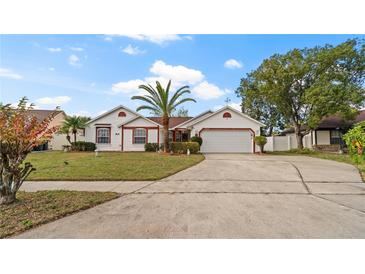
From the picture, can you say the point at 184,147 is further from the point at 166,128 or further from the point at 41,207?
the point at 41,207

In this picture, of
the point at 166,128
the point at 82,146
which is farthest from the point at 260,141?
the point at 82,146

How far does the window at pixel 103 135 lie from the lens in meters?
21.5

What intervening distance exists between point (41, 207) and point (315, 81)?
80.1 feet

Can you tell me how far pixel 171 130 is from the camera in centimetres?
2223

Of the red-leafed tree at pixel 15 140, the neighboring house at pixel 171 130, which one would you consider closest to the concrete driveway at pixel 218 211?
the red-leafed tree at pixel 15 140

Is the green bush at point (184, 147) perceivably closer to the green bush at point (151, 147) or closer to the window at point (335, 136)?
the green bush at point (151, 147)

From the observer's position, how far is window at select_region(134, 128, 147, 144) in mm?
21328

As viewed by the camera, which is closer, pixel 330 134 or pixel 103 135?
pixel 103 135

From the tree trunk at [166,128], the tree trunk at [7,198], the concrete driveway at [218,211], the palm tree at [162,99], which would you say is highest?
the palm tree at [162,99]

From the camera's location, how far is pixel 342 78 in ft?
61.7

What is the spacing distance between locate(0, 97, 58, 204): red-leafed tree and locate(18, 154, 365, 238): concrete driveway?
176 cm

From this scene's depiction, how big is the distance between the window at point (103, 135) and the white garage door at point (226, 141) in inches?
426
